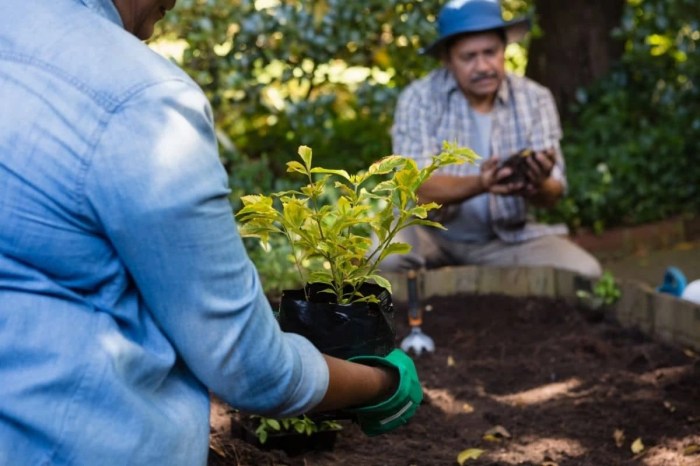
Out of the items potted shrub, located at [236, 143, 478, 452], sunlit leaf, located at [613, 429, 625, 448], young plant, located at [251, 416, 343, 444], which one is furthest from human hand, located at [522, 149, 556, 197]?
potted shrub, located at [236, 143, 478, 452]

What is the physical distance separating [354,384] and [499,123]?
374 centimetres

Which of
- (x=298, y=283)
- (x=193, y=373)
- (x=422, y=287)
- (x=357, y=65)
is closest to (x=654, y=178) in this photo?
(x=357, y=65)

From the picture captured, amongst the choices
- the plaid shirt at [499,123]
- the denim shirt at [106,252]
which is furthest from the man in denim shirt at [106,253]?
the plaid shirt at [499,123]

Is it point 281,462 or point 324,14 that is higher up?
point 324,14

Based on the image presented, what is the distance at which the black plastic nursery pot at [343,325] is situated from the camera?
7.75 feet

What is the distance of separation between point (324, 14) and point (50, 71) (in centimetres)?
502

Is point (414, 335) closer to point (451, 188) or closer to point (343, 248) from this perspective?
point (451, 188)

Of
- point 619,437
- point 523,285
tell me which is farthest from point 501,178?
point 619,437

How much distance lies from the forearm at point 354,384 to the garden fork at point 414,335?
2311 mm

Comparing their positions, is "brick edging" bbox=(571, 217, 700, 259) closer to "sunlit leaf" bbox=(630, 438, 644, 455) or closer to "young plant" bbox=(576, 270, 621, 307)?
"young plant" bbox=(576, 270, 621, 307)

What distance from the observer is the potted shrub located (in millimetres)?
2379

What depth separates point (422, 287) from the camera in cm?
547

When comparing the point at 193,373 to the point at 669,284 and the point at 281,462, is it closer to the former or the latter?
the point at 281,462

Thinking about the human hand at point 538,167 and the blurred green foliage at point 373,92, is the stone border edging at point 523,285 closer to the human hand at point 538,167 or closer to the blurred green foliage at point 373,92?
the human hand at point 538,167
